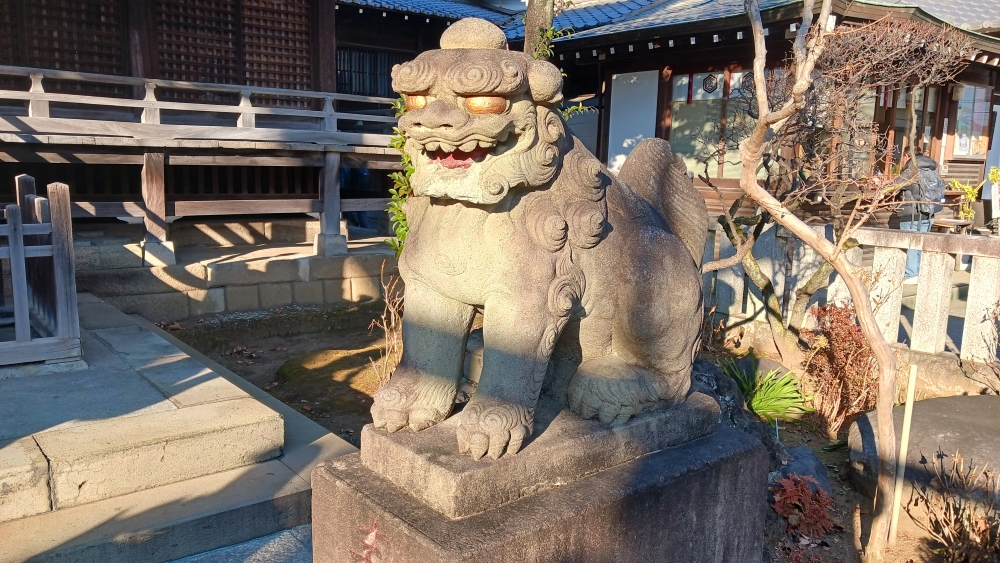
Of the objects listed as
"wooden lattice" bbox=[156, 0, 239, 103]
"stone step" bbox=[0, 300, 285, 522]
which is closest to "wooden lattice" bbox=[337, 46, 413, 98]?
"wooden lattice" bbox=[156, 0, 239, 103]

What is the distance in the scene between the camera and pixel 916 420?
178 inches

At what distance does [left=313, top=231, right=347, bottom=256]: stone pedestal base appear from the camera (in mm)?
9398

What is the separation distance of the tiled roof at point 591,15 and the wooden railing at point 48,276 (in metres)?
8.53

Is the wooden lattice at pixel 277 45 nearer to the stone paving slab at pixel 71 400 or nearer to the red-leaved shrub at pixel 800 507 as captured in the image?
the stone paving slab at pixel 71 400

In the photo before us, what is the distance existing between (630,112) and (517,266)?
9328 millimetres

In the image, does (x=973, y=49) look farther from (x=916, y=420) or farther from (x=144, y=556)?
(x=144, y=556)

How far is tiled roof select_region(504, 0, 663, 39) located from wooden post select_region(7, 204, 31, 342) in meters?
8.75

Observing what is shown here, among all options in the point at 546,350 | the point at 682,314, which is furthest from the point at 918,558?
the point at 546,350

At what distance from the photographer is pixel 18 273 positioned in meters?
4.60

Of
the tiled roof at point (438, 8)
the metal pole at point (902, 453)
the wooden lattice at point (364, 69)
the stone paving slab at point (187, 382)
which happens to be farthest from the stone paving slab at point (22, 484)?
the wooden lattice at point (364, 69)

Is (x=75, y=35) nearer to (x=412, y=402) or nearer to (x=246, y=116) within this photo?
(x=246, y=116)

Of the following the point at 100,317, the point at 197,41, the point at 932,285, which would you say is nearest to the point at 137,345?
the point at 100,317

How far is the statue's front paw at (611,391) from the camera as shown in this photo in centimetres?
232

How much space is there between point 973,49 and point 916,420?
670cm
